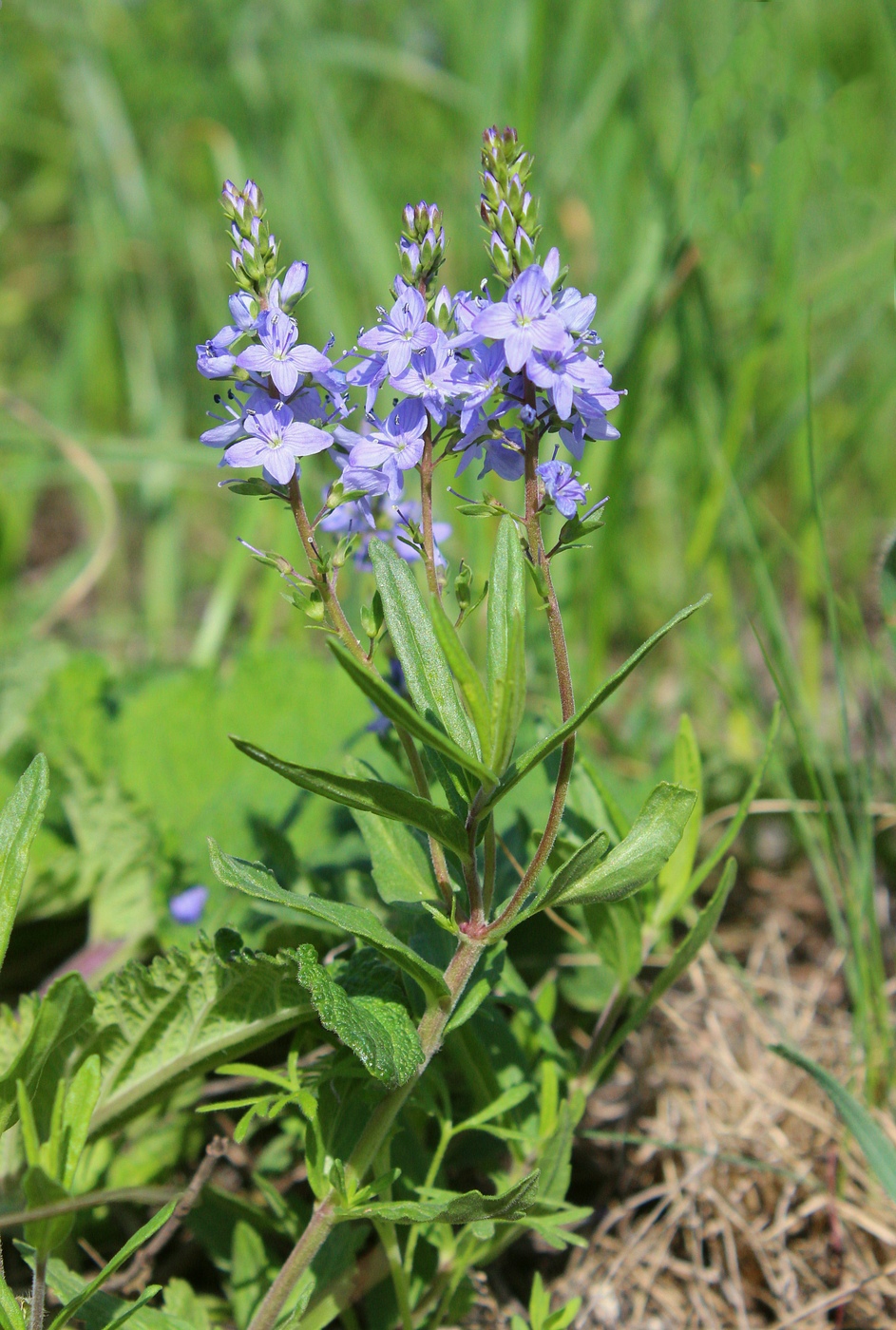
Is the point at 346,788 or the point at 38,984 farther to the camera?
the point at 38,984

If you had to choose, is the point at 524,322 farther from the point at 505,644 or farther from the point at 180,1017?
the point at 180,1017

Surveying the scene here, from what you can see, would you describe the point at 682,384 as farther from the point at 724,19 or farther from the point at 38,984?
the point at 38,984

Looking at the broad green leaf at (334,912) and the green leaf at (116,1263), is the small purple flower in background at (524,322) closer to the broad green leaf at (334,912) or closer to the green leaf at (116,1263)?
the broad green leaf at (334,912)

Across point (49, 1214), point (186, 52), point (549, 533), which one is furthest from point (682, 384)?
point (186, 52)

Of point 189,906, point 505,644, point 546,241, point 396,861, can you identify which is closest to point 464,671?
point 505,644

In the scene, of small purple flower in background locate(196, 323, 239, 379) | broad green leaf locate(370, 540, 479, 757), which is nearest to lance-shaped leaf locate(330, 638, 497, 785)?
broad green leaf locate(370, 540, 479, 757)

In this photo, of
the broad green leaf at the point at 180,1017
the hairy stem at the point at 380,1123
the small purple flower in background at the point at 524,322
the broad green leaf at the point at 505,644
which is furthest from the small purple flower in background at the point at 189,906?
the small purple flower in background at the point at 524,322
